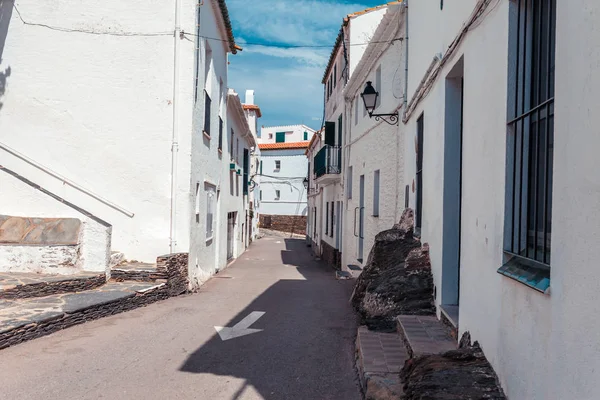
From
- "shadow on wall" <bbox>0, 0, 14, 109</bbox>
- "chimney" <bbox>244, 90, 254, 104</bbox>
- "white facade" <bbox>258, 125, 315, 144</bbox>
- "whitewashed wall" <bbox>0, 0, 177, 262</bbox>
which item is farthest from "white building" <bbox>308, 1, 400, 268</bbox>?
"white facade" <bbox>258, 125, 315, 144</bbox>

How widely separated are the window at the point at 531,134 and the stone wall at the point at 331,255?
1425cm

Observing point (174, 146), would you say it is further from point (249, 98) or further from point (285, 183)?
point (285, 183)

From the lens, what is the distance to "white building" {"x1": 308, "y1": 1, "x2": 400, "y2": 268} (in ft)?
51.2

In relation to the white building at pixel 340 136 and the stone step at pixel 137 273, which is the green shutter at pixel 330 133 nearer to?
the white building at pixel 340 136

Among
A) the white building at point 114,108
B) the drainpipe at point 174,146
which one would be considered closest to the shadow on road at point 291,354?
the drainpipe at point 174,146

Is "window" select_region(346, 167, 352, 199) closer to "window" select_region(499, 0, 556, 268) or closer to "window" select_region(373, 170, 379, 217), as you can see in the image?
"window" select_region(373, 170, 379, 217)

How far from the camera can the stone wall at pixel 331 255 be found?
17.8 metres

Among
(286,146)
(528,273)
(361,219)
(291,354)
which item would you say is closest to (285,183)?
(286,146)

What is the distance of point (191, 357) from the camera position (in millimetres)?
5711

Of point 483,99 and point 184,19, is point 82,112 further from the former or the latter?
point 483,99

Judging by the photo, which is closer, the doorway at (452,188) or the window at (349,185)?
the doorway at (452,188)

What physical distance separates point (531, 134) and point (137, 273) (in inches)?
305

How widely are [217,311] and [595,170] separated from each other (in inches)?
284

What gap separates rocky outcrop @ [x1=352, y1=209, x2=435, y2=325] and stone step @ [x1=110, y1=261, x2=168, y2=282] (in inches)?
155
